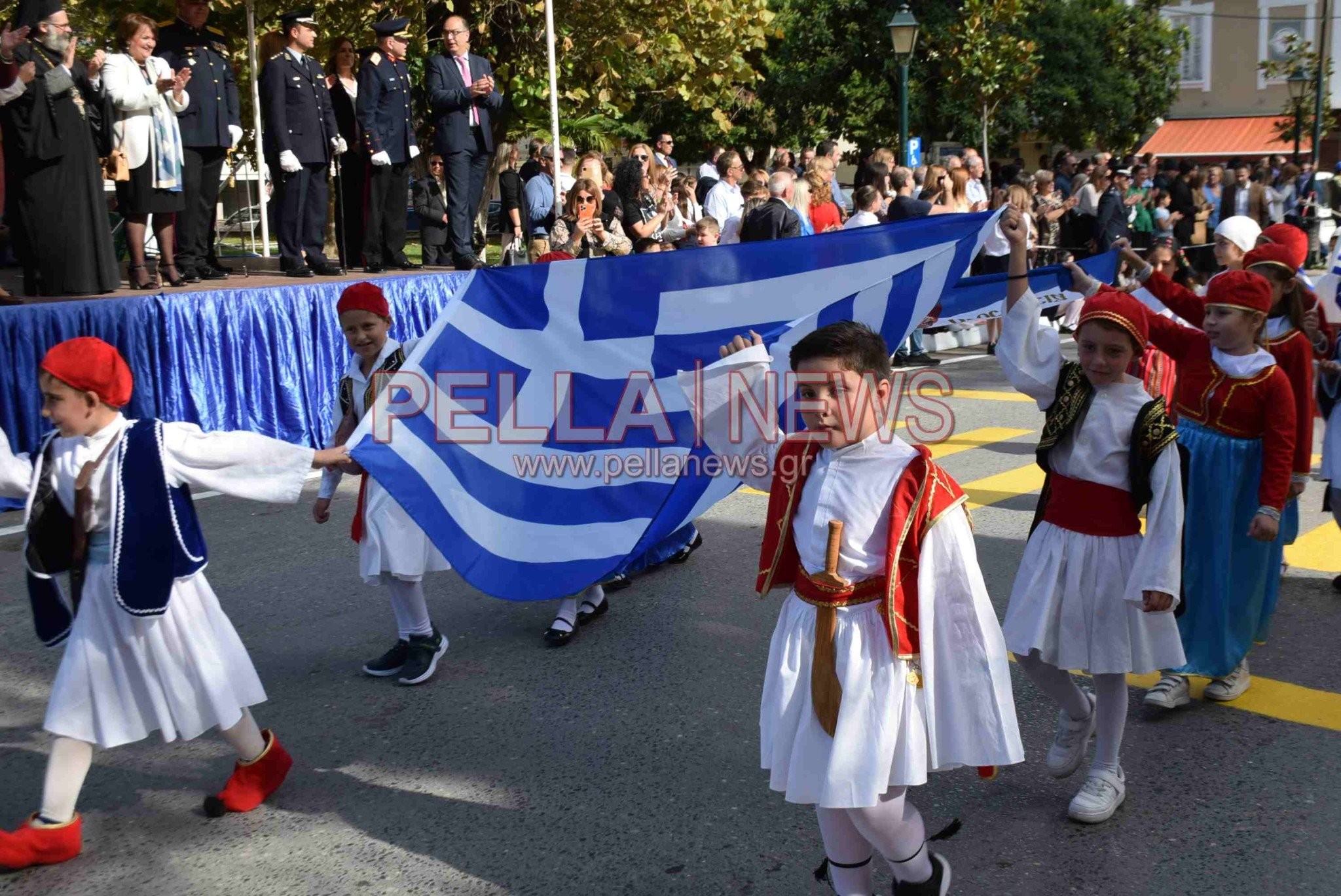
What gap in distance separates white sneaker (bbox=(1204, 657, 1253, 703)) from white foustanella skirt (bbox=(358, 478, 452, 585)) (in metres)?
2.92

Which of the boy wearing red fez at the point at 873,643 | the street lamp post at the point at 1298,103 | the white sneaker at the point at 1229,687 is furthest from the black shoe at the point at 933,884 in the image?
the street lamp post at the point at 1298,103

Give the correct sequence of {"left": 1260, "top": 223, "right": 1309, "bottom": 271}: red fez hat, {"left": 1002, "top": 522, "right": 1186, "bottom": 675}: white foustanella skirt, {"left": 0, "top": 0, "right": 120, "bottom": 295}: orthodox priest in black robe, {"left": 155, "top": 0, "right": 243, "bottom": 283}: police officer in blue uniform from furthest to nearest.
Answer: {"left": 155, "top": 0, "right": 243, "bottom": 283}: police officer in blue uniform, {"left": 0, "top": 0, "right": 120, "bottom": 295}: orthodox priest in black robe, {"left": 1260, "top": 223, "right": 1309, "bottom": 271}: red fez hat, {"left": 1002, "top": 522, "right": 1186, "bottom": 675}: white foustanella skirt

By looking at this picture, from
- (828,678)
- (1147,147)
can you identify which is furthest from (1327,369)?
(1147,147)

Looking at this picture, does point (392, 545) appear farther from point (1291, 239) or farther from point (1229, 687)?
point (1291, 239)

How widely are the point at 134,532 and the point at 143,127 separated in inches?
270

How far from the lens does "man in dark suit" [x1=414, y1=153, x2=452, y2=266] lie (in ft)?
41.9

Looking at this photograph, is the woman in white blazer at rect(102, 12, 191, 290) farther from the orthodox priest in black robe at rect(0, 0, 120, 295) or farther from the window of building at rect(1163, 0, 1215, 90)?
the window of building at rect(1163, 0, 1215, 90)

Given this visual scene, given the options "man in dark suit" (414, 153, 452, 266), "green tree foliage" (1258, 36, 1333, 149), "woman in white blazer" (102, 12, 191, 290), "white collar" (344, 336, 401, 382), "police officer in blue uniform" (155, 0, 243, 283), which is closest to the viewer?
"white collar" (344, 336, 401, 382)

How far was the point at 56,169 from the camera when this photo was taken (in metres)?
9.00

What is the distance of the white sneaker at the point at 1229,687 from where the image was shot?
476cm

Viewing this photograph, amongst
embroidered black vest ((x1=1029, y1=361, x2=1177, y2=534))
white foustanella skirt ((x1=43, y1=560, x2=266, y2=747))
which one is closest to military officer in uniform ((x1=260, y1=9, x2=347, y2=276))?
white foustanella skirt ((x1=43, y1=560, x2=266, y2=747))

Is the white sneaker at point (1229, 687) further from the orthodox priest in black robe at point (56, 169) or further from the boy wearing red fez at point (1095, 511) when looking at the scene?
the orthodox priest in black robe at point (56, 169)

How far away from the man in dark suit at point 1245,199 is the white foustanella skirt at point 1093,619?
1990 cm

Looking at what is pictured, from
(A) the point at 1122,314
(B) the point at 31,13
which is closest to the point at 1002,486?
(A) the point at 1122,314
